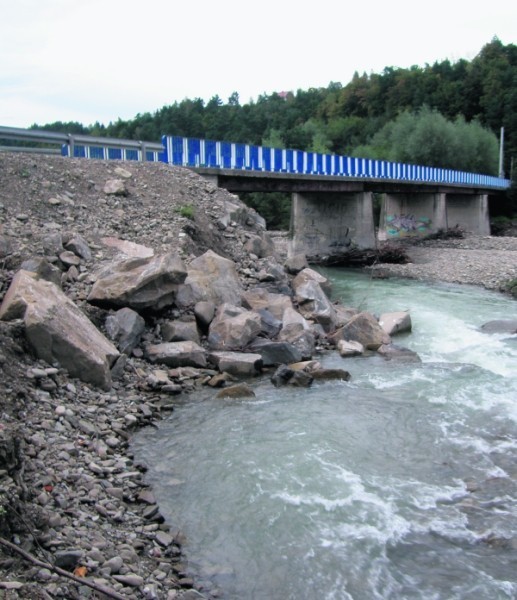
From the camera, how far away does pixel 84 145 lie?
2228 cm

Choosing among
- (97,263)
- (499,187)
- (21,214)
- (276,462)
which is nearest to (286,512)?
(276,462)

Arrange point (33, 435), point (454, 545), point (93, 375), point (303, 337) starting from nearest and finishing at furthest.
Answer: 1. point (454, 545)
2. point (33, 435)
3. point (93, 375)
4. point (303, 337)

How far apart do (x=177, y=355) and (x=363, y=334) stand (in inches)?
211

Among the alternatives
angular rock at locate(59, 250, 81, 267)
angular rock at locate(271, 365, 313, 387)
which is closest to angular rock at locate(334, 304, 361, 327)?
angular rock at locate(271, 365, 313, 387)

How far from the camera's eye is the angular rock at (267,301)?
53.9 feet

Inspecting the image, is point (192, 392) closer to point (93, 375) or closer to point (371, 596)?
point (93, 375)

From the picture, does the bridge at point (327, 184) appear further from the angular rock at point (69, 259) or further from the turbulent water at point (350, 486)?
the turbulent water at point (350, 486)

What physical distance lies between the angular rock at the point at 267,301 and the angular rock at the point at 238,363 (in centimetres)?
284

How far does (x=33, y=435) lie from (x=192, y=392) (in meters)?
4.01

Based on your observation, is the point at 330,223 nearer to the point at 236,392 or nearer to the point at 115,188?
the point at 115,188

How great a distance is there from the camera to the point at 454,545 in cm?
748

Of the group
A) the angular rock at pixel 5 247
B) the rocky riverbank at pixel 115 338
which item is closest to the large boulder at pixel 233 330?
the rocky riverbank at pixel 115 338

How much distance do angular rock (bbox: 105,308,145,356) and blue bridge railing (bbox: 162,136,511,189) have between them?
42.5ft

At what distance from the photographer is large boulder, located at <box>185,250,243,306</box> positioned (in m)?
15.6
